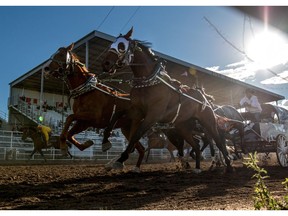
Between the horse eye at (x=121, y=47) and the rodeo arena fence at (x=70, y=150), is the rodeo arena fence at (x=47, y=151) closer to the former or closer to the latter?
the rodeo arena fence at (x=70, y=150)

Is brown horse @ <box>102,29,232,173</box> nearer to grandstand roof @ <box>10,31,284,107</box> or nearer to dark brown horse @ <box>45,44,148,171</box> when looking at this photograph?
dark brown horse @ <box>45,44,148,171</box>

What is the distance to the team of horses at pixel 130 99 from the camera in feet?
19.4

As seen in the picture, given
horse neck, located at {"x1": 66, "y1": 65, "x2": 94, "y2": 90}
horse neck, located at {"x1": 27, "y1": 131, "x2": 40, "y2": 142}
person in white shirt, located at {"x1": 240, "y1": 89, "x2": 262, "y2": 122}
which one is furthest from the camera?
horse neck, located at {"x1": 27, "y1": 131, "x2": 40, "y2": 142}

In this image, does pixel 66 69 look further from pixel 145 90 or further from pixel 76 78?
pixel 145 90

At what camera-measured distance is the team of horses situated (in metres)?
5.90

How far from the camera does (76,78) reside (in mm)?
7074

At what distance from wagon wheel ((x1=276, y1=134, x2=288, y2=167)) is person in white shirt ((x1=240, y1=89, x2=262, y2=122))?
3.00ft

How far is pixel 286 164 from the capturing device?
9.45 m

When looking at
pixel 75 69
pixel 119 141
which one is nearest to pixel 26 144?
pixel 119 141

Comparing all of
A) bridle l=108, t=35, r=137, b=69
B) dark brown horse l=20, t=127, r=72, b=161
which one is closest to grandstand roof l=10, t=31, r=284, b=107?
dark brown horse l=20, t=127, r=72, b=161

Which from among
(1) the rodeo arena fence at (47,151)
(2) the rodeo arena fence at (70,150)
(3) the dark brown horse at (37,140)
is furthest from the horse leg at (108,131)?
(1) the rodeo arena fence at (47,151)

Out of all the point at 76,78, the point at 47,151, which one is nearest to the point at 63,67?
the point at 76,78

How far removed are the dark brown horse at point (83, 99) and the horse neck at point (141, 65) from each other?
870 mm

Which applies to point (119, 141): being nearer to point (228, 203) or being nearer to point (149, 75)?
point (149, 75)
